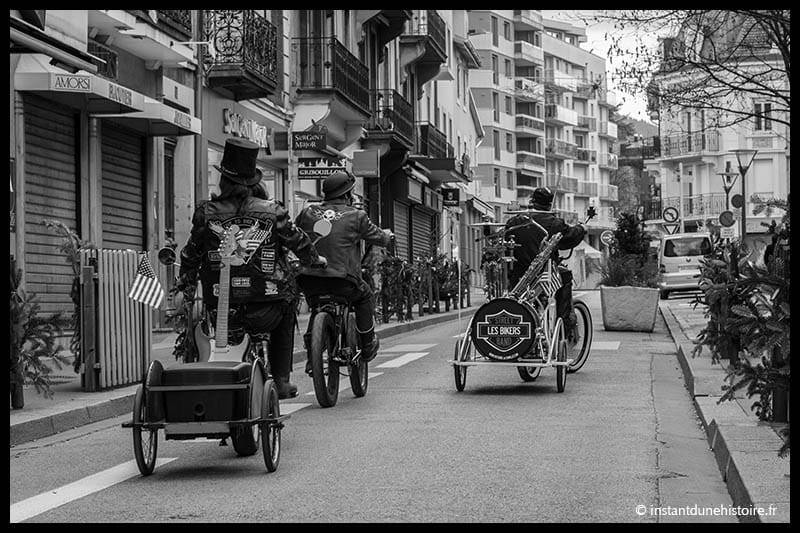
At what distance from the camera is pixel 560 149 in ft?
415

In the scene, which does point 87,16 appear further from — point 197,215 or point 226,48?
point 197,215

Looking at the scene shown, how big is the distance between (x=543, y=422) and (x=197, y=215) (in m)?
3.01

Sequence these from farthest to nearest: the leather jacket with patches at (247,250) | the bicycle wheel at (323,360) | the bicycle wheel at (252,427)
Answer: the bicycle wheel at (323,360)
the leather jacket with patches at (247,250)
the bicycle wheel at (252,427)

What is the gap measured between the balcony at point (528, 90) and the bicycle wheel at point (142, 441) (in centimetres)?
10537

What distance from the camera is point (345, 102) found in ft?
106

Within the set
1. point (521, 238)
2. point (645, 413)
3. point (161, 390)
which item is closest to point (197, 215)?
point (161, 390)

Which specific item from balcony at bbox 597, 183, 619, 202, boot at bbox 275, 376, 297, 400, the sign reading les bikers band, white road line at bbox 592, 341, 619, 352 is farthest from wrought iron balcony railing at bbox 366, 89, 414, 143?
balcony at bbox 597, 183, 619, 202

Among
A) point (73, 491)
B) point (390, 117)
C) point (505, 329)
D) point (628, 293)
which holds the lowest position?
point (73, 491)

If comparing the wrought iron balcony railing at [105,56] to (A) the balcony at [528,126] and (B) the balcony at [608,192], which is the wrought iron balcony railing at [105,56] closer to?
(A) the balcony at [528,126]

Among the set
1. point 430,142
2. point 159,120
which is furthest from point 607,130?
point 159,120

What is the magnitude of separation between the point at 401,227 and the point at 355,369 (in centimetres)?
3386

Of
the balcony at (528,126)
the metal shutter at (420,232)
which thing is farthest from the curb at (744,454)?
the balcony at (528,126)

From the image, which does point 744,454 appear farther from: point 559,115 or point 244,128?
point 559,115

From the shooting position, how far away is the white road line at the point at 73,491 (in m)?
6.91
